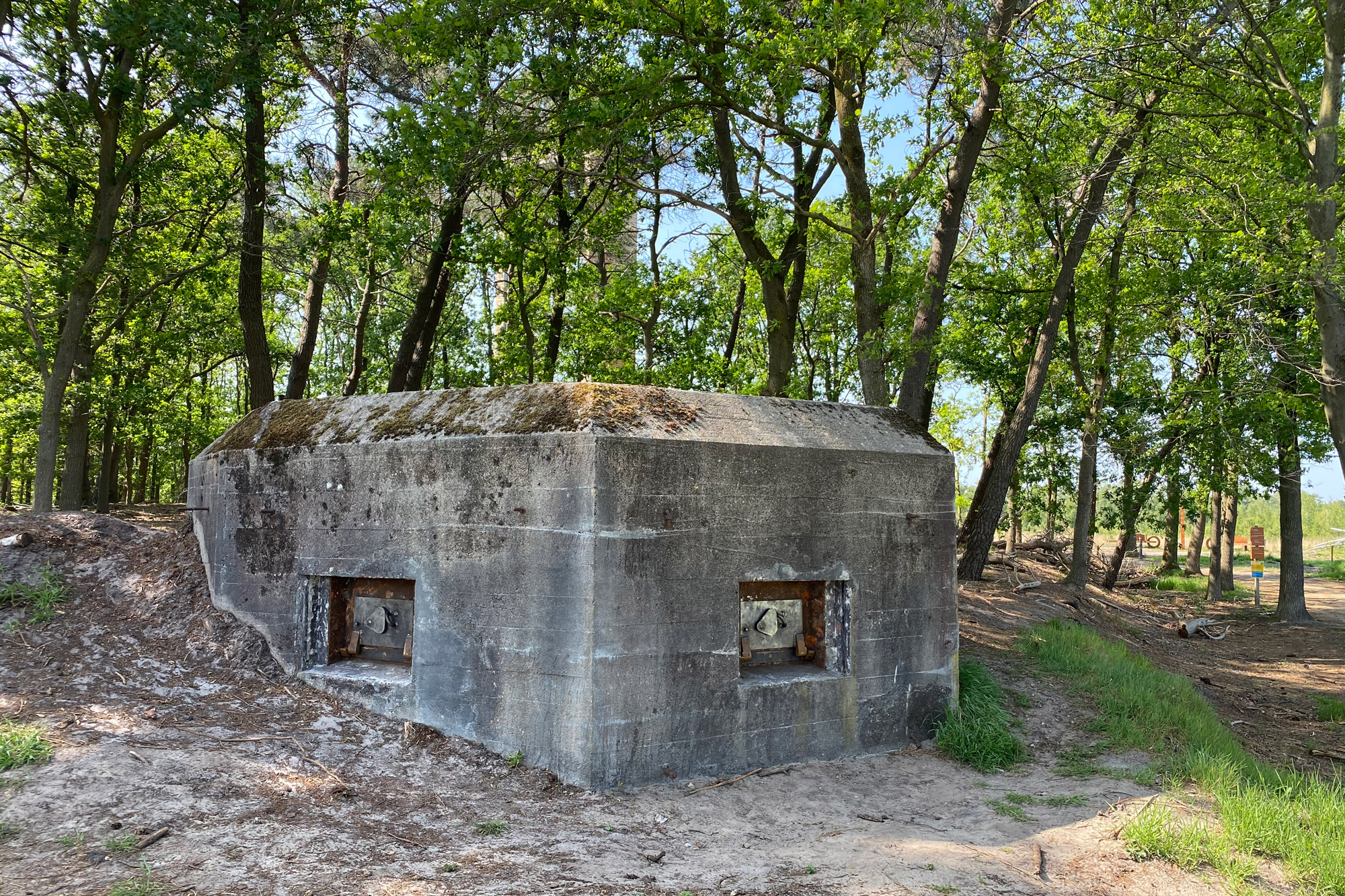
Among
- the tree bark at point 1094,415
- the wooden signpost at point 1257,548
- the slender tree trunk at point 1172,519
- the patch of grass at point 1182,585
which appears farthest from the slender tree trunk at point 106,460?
the patch of grass at point 1182,585

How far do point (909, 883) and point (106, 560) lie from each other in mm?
6415

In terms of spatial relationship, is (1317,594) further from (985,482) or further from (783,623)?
(783,623)

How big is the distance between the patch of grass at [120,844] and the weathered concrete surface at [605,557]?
5.94 ft

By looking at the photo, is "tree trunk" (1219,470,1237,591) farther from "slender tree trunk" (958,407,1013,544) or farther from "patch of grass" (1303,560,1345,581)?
"patch of grass" (1303,560,1345,581)

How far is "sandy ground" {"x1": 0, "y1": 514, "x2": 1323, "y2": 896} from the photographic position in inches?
139

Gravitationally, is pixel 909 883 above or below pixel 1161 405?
below

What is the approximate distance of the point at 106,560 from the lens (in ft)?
21.2

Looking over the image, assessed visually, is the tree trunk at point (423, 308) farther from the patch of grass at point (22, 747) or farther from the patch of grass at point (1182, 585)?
the patch of grass at point (1182, 585)

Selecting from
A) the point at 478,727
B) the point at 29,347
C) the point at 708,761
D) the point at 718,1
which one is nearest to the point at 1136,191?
the point at 718,1

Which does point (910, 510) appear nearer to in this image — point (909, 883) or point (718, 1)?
point (909, 883)

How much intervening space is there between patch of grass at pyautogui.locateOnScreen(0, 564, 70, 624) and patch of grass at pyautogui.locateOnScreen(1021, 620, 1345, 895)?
7.17 m

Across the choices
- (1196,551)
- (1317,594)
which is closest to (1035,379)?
(1317,594)

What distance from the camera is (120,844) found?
11.3 ft

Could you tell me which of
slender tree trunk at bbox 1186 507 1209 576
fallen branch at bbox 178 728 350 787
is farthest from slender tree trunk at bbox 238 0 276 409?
slender tree trunk at bbox 1186 507 1209 576
